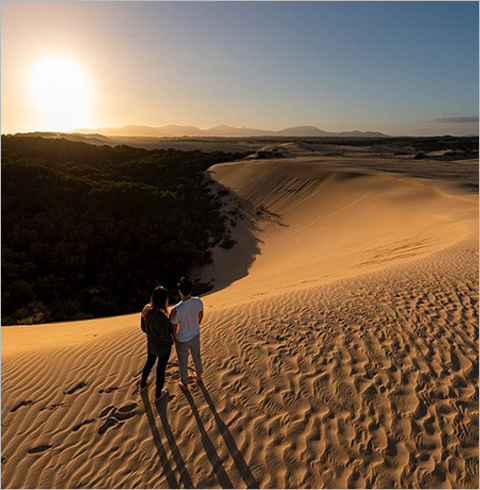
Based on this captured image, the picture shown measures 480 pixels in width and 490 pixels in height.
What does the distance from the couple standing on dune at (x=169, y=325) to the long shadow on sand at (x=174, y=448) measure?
0.53 ft

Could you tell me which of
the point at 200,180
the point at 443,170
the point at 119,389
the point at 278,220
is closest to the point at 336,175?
the point at 278,220

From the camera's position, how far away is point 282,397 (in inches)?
185

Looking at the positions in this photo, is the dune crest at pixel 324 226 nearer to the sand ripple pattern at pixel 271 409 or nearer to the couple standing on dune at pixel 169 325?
the sand ripple pattern at pixel 271 409

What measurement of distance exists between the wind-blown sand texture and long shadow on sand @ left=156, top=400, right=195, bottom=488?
0.05ft

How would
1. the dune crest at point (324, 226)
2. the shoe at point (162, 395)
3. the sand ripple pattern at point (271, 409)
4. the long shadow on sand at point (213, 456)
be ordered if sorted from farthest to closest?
the dune crest at point (324, 226)
the shoe at point (162, 395)
the sand ripple pattern at point (271, 409)
the long shadow on sand at point (213, 456)

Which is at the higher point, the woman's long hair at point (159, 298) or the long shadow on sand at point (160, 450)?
the woman's long hair at point (159, 298)

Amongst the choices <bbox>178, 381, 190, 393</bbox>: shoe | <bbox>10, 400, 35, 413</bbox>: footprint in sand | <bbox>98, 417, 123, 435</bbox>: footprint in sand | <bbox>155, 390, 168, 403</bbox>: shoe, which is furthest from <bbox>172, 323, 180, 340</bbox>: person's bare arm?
<bbox>10, 400, 35, 413</bbox>: footprint in sand

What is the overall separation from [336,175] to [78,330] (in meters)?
22.7

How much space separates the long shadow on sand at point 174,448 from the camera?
3734 millimetres

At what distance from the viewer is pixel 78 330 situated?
8.06 meters

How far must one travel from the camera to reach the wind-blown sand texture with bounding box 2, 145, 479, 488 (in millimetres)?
3857

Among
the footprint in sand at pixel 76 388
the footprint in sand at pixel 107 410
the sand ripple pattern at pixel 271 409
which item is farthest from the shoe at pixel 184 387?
the footprint in sand at pixel 76 388

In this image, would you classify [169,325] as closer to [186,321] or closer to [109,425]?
[186,321]

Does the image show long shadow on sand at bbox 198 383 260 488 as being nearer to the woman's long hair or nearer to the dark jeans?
the dark jeans
